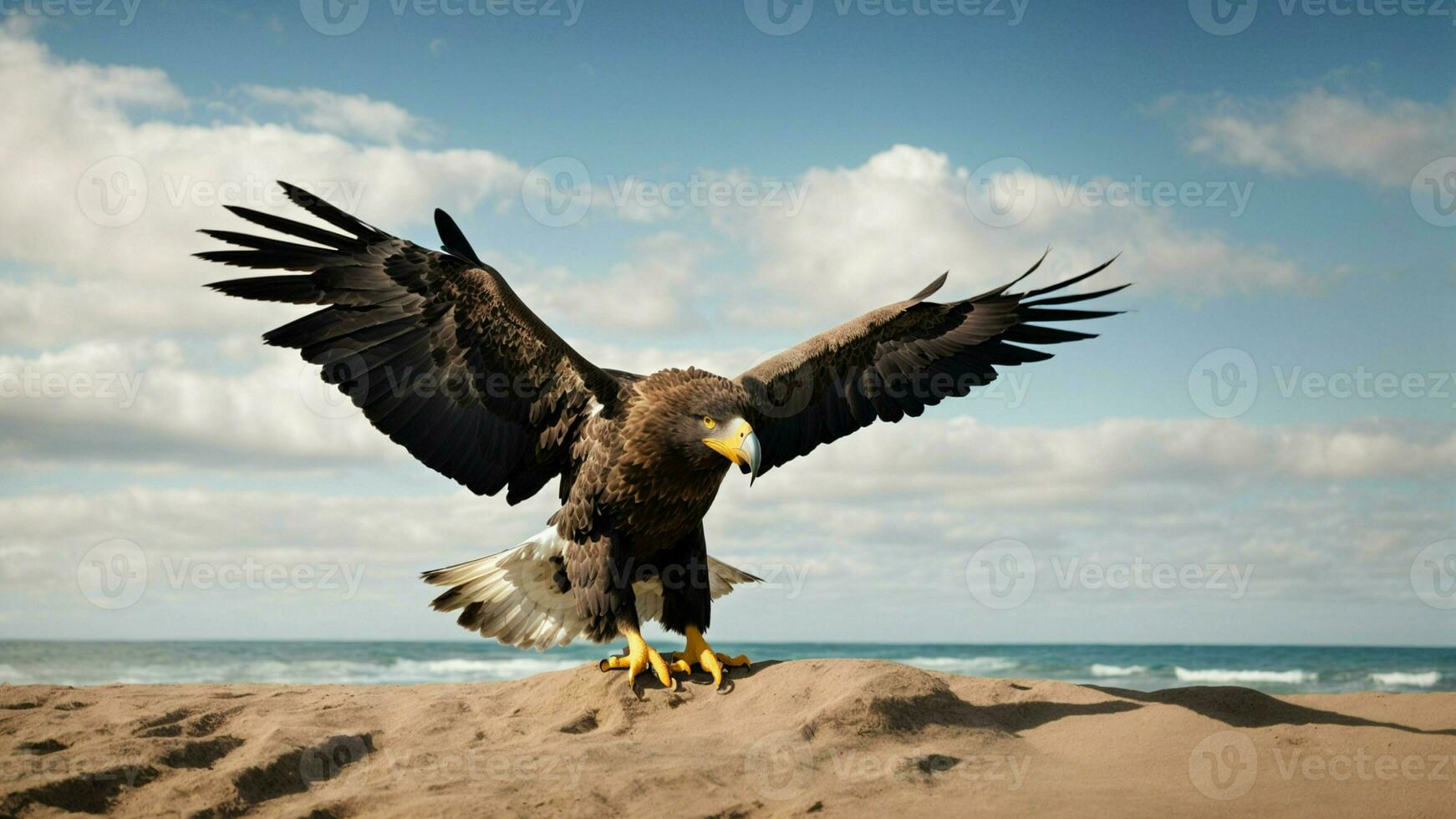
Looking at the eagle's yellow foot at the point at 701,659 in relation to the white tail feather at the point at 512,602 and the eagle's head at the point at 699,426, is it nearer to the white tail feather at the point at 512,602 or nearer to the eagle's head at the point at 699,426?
the white tail feather at the point at 512,602

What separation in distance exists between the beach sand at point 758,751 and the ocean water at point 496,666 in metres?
15.4

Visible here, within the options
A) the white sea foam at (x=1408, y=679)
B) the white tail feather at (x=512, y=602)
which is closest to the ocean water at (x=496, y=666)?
the white sea foam at (x=1408, y=679)

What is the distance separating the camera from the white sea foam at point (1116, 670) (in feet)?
88.1

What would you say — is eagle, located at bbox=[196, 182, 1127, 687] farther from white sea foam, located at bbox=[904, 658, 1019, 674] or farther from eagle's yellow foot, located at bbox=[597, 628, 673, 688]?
white sea foam, located at bbox=[904, 658, 1019, 674]

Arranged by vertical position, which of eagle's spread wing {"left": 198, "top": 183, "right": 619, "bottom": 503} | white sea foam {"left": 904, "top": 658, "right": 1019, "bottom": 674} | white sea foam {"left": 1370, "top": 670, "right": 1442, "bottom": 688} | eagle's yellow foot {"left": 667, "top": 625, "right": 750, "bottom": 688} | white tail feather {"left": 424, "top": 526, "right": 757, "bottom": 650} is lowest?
white sea foam {"left": 904, "top": 658, "right": 1019, "bottom": 674}

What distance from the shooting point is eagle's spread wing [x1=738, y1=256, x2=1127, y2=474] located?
6.98m

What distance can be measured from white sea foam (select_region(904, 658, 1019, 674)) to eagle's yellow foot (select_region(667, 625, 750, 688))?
72.2ft

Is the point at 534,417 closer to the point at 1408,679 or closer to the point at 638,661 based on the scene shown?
the point at 638,661

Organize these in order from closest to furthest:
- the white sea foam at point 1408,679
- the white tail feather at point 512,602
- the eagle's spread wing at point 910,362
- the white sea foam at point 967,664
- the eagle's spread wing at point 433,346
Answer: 1. the eagle's spread wing at point 433,346
2. the white tail feather at point 512,602
3. the eagle's spread wing at point 910,362
4. the white sea foam at point 1408,679
5. the white sea foam at point 967,664

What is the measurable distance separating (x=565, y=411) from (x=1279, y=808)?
4220mm

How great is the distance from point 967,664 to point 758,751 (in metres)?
27.7

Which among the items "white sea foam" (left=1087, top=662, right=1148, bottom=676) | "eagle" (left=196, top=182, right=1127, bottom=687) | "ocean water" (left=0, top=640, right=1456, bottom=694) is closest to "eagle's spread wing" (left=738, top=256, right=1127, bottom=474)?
"eagle" (left=196, top=182, right=1127, bottom=687)

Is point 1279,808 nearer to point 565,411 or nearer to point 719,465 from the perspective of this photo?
point 719,465

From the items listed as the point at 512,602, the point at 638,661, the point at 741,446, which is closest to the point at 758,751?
the point at 638,661
